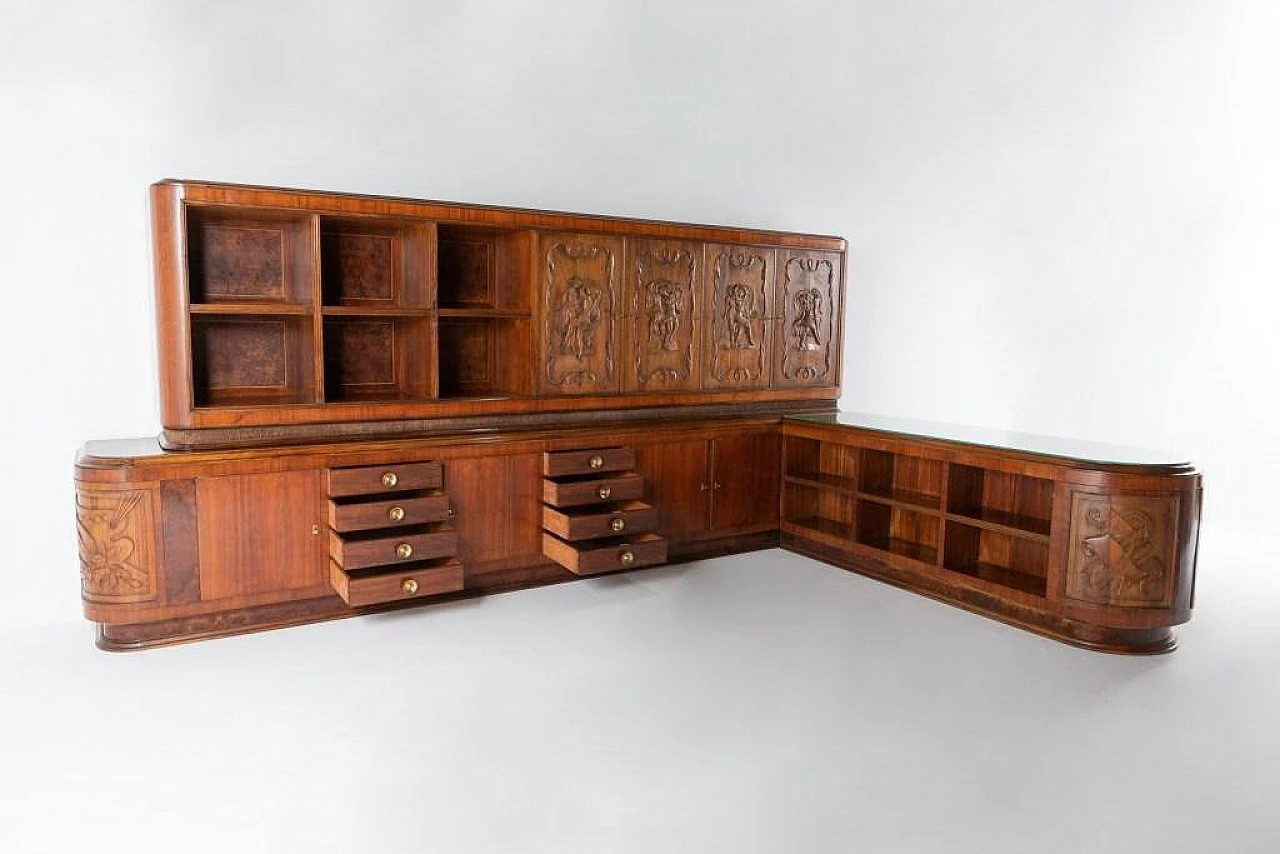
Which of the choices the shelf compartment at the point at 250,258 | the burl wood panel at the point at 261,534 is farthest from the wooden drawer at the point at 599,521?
the shelf compartment at the point at 250,258

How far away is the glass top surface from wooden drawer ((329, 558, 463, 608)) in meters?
2.19

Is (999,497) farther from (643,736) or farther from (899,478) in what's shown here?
(643,736)

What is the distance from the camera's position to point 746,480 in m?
5.03

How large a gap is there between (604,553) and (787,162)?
3106mm

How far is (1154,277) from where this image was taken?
6551mm

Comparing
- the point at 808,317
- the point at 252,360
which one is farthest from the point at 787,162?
the point at 252,360

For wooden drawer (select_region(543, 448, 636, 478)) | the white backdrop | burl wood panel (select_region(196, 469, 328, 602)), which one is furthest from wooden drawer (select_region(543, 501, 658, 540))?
the white backdrop

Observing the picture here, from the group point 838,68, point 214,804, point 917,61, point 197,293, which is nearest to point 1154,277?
point 917,61

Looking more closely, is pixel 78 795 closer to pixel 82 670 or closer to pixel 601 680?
pixel 82 670

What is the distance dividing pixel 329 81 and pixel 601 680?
3.07 meters

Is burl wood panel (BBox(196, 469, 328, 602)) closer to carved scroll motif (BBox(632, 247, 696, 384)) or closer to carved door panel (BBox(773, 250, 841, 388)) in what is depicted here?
carved scroll motif (BBox(632, 247, 696, 384))

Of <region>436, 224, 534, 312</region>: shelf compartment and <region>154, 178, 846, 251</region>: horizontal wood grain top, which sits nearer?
<region>154, 178, 846, 251</region>: horizontal wood grain top

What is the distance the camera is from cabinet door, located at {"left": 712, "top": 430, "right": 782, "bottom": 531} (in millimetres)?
4934

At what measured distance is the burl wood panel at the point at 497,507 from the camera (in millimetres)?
4133
